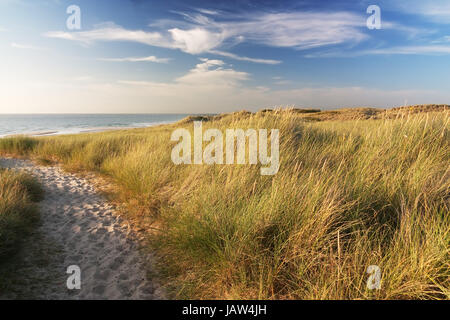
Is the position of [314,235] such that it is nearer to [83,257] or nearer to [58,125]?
[83,257]

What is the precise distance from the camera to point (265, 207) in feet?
7.18

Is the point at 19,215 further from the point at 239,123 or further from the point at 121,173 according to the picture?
the point at 239,123

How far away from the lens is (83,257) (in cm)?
292

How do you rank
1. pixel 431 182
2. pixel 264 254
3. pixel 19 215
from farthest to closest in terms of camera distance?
pixel 19 215
pixel 431 182
pixel 264 254

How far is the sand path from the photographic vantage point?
7.57ft

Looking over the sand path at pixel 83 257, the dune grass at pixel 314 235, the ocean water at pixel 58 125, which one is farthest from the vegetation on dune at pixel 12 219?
the ocean water at pixel 58 125

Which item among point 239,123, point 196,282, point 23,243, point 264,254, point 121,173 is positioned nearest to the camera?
point 264,254

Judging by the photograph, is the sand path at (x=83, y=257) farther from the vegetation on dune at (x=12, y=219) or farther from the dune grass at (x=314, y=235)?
the dune grass at (x=314, y=235)

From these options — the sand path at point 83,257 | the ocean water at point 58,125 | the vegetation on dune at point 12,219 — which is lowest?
the sand path at point 83,257

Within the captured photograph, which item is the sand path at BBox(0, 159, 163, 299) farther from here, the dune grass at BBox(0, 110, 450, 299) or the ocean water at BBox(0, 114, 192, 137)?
the ocean water at BBox(0, 114, 192, 137)

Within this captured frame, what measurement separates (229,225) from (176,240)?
2.55 feet

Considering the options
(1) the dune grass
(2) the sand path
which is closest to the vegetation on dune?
(2) the sand path

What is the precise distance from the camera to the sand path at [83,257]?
7.57 feet

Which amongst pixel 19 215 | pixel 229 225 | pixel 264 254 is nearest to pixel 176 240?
pixel 229 225
